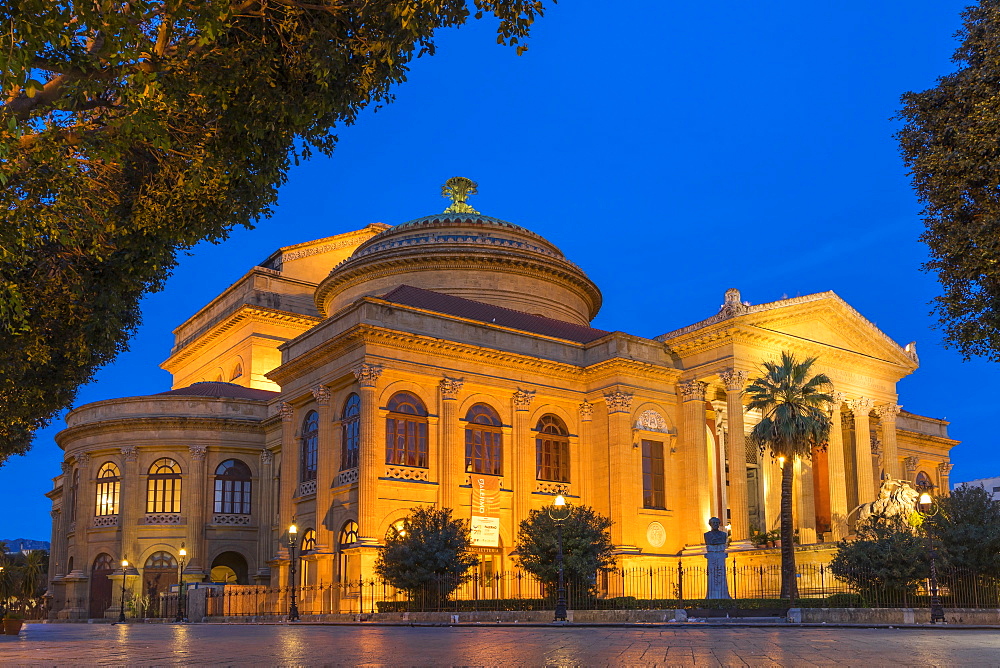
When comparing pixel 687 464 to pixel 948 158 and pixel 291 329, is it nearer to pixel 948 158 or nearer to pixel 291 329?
pixel 291 329

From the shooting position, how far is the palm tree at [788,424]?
35.2 m

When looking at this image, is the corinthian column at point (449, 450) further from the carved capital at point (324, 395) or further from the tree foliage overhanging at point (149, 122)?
the tree foliage overhanging at point (149, 122)

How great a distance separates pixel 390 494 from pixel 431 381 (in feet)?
16.2

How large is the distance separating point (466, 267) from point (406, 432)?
42.5 ft

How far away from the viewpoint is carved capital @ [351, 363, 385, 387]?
36.4 meters

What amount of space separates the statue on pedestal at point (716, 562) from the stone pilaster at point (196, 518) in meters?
24.1

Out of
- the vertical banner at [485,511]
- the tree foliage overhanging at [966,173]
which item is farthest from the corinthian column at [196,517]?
the tree foliage overhanging at [966,173]

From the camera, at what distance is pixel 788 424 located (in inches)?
1401

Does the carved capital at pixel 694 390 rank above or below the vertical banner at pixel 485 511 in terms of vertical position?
above

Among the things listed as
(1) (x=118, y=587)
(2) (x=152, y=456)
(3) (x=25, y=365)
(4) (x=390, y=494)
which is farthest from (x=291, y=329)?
(3) (x=25, y=365)

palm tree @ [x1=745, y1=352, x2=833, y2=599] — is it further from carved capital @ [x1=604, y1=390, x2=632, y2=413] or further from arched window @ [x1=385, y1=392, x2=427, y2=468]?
arched window @ [x1=385, y1=392, x2=427, y2=468]

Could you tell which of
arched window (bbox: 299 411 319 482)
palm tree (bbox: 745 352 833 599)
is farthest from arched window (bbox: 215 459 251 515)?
palm tree (bbox: 745 352 833 599)

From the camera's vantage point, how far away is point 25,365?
12781 millimetres

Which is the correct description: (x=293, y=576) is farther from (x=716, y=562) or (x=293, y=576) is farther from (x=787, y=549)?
(x=787, y=549)
